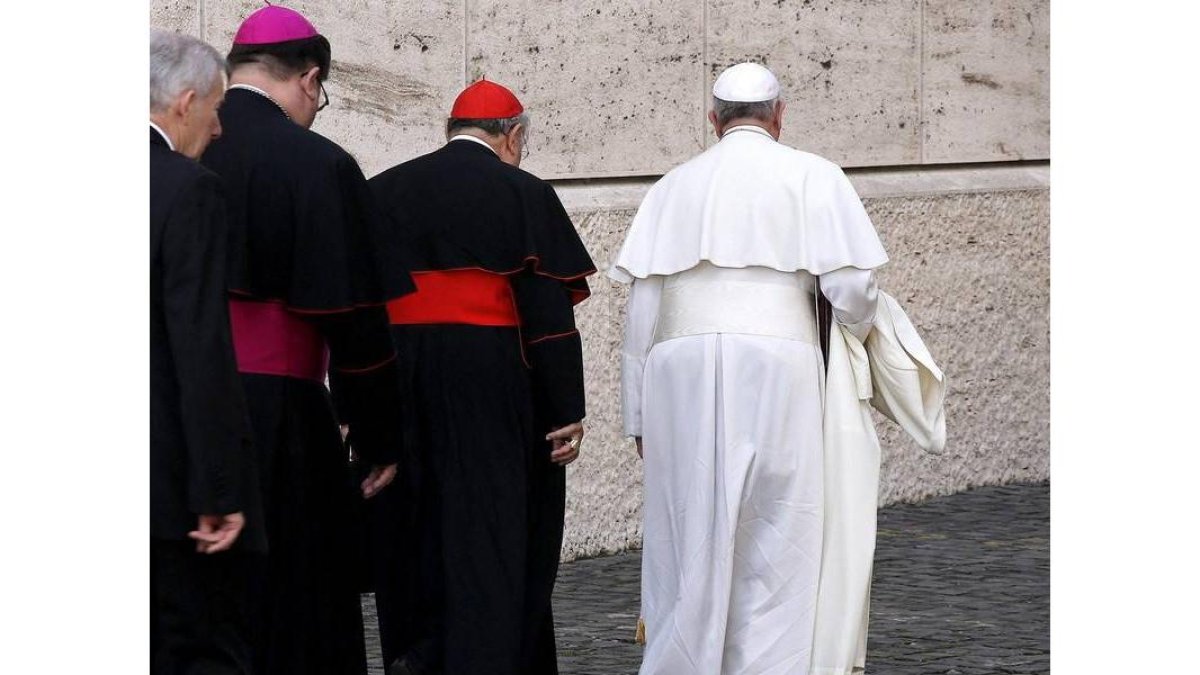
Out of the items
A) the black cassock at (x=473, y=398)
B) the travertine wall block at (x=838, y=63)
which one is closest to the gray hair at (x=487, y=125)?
the black cassock at (x=473, y=398)

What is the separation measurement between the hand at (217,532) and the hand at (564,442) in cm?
220

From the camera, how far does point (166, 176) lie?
4.30 meters

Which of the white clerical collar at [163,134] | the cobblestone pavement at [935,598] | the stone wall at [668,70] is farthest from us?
the stone wall at [668,70]

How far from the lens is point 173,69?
4.46 meters

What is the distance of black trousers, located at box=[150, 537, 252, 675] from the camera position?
4.34 m

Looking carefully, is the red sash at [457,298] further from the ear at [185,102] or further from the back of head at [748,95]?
the ear at [185,102]

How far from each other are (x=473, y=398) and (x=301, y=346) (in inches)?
44.6

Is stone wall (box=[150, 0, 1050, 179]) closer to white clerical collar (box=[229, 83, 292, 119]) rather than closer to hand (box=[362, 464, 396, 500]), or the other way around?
white clerical collar (box=[229, 83, 292, 119])

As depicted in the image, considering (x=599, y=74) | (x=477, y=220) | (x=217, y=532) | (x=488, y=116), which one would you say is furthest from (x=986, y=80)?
(x=217, y=532)

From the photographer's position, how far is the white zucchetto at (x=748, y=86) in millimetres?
6379

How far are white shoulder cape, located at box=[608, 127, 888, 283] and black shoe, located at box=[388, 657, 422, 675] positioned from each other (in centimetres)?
130

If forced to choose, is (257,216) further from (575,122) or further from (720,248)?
(575,122)

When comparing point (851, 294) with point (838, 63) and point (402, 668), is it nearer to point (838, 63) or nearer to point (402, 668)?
point (402, 668)

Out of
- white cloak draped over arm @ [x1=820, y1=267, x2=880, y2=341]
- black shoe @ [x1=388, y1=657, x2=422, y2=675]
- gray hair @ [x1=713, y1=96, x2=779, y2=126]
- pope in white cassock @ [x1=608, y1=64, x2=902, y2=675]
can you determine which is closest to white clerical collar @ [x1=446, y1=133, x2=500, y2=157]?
pope in white cassock @ [x1=608, y1=64, x2=902, y2=675]
